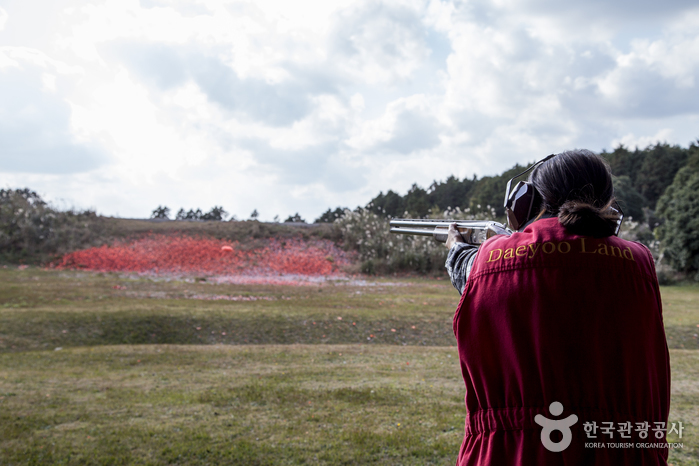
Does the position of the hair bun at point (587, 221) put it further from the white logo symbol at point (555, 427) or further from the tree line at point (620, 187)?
the tree line at point (620, 187)

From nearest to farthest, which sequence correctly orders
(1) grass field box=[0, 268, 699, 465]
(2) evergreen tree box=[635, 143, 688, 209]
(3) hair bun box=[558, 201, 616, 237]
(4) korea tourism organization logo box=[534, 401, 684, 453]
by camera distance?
1. (4) korea tourism organization logo box=[534, 401, 684, 453]
2. (3) hair bun box=[558, 201, 616, 237]
3. (1) grass field box=[0, 268, 699, 465]
4. (2) evergreen tree box=[635, 143, 688, 209]

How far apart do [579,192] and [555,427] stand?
75 cm

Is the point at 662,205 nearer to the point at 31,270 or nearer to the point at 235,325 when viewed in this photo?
the point at 235,325

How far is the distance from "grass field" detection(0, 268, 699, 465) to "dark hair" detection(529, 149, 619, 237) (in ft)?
10.3

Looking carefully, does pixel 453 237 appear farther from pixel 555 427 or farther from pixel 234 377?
pixel 234 377

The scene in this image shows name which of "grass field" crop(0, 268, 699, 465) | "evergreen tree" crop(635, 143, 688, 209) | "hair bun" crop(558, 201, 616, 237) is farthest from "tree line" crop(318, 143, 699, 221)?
"hair bun" crop(558, 201, 616, 237)

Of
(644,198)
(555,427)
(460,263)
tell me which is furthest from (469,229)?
(644,198)

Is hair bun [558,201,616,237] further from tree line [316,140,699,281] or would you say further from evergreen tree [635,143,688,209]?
evergreen tree [635,143,688,209]

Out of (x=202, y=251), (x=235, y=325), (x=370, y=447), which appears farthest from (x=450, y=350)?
(x=202, y=251)

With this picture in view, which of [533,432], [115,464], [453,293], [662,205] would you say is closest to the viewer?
[533,432]

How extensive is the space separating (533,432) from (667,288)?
21.3m

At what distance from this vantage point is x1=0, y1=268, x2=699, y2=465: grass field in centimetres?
448

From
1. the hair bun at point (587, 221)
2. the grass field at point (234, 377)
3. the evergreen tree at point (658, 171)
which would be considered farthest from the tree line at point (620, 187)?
the hair bun at point (587, 221)

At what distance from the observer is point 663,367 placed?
1.59 metres
